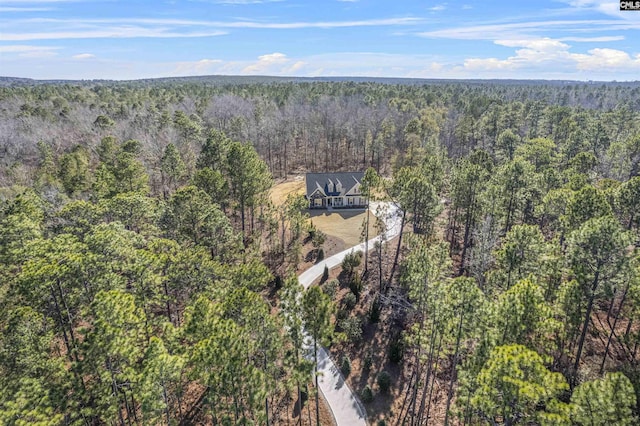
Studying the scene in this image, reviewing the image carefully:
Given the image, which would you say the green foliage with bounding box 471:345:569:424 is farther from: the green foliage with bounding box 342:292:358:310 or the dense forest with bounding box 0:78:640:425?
the green foliage with bounding box 342:292:358:310

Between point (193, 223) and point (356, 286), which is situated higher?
point (193, 223)

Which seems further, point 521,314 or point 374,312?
point 374,312

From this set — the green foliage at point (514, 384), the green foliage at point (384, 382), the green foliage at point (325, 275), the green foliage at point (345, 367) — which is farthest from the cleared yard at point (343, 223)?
the green foliage at point (514, 384)

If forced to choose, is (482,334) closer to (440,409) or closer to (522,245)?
(522,245)

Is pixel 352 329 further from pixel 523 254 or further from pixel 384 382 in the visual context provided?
pixel 523 254

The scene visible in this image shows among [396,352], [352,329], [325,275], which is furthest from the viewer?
[325,275]

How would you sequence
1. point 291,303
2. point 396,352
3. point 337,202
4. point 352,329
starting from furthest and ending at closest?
1. point 337,202
2. point 352,329
3. point 396,352
4. point 291,303

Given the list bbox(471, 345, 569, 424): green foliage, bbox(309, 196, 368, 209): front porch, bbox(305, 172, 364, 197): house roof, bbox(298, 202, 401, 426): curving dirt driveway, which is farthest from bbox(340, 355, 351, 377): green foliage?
bbox(305, 172, 364, 197): house roof

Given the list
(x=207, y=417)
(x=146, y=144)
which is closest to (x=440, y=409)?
(x=207, y=417)

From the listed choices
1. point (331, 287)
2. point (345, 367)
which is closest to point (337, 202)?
point (331, 287)
